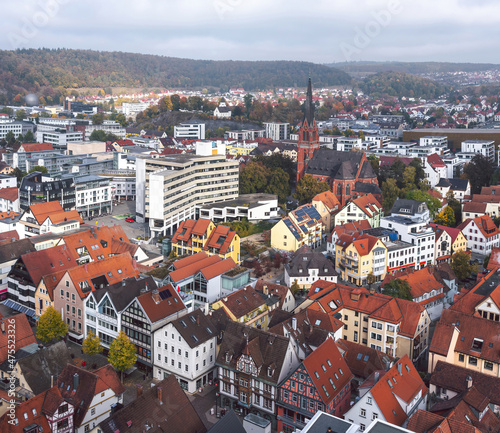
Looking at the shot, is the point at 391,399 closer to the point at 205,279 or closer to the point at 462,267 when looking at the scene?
the point at 205,279

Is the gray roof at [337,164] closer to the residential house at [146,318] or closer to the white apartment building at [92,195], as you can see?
the white apartment building at [92,195]

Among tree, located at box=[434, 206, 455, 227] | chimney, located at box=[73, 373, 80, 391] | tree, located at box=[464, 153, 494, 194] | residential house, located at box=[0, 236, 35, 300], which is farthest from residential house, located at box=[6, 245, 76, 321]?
tree, located at box=[464, 153, 494, 194]

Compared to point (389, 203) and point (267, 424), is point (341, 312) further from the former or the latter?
point (389, 203)

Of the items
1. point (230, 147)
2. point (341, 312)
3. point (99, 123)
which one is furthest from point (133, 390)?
point (99, 123)

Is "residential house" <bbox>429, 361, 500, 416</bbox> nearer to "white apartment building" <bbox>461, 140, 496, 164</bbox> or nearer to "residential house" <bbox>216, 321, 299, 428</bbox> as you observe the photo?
"residential house" <bbox>216, 321, 299, 428</bbox>

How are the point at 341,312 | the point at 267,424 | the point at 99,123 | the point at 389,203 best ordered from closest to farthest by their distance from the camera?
1. the point at 267,424
2. the point at 341,312
3. the point at 389,203
4. the point at 99,123

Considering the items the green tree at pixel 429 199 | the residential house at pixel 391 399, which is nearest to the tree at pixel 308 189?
the green tree at pixel 429 199
